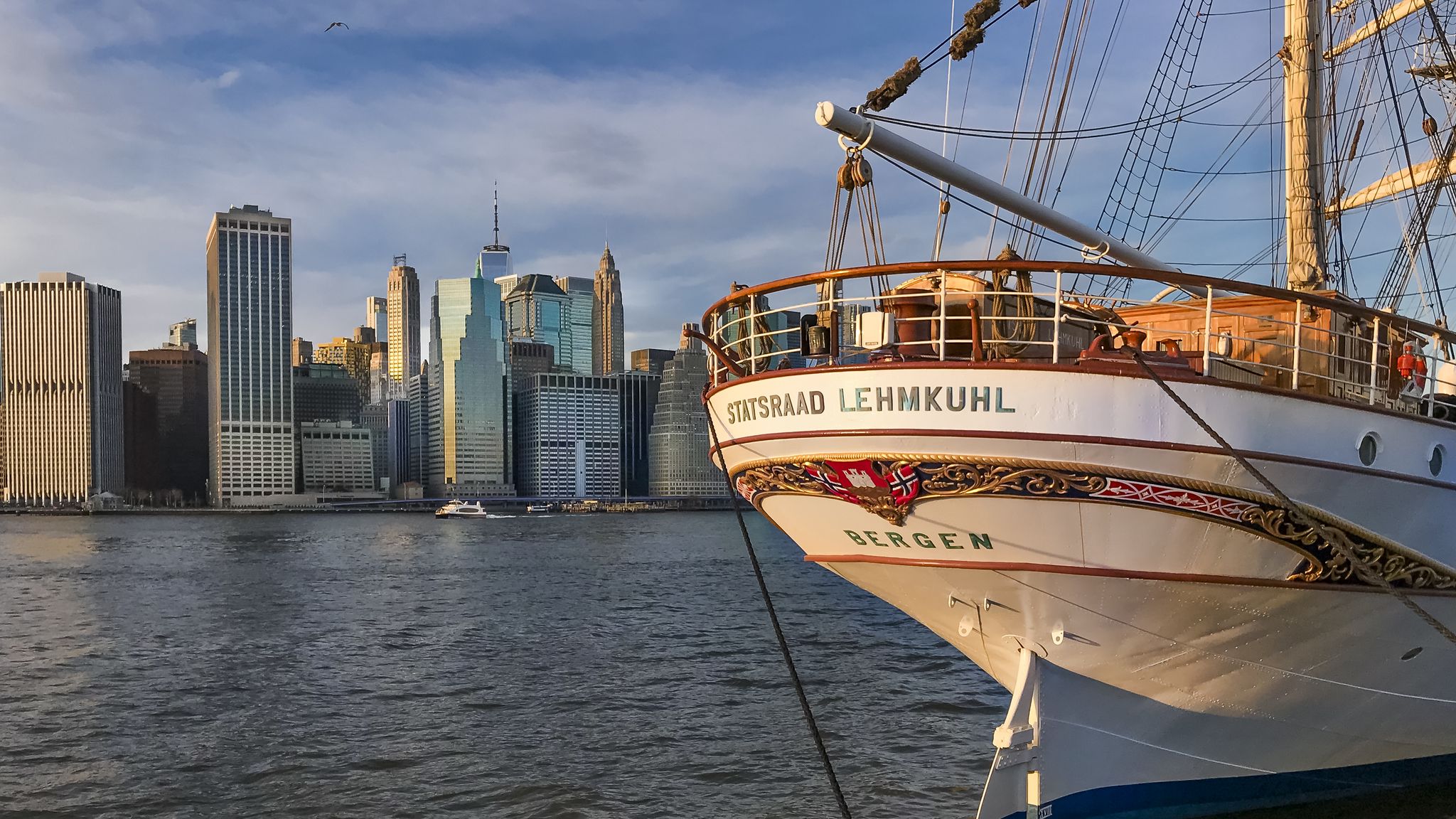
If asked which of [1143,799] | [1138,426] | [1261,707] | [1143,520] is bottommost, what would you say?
[1143,799]

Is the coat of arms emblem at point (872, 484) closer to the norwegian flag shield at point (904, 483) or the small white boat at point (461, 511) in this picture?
the norwegian flag shield at point (904, 483)

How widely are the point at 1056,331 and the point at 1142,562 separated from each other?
2007mm

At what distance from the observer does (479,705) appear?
2022 centimetres

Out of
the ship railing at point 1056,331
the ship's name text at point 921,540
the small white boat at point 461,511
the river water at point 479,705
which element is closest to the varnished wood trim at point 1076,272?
the ship railing at point 1056,331

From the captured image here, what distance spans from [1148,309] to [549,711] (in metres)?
11.8

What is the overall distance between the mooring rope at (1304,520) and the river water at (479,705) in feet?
9.68

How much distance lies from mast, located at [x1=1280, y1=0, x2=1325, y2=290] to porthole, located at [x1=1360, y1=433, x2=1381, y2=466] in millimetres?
4476

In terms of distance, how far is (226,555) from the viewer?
251ft

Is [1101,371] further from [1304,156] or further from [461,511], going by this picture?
[461,511]

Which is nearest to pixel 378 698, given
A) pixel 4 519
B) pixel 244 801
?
pixel 244 801

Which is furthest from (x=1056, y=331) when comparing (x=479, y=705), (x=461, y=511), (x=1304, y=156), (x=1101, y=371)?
(x=461, y=511)

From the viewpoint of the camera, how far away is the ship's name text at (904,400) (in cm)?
891

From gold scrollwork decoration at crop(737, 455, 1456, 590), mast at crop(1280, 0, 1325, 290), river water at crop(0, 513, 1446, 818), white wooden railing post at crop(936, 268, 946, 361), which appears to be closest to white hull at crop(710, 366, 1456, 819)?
gold scrollwork decoration at crop(737, 455, 1456, 590)

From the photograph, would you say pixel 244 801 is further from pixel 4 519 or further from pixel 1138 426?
pixel 4 519
